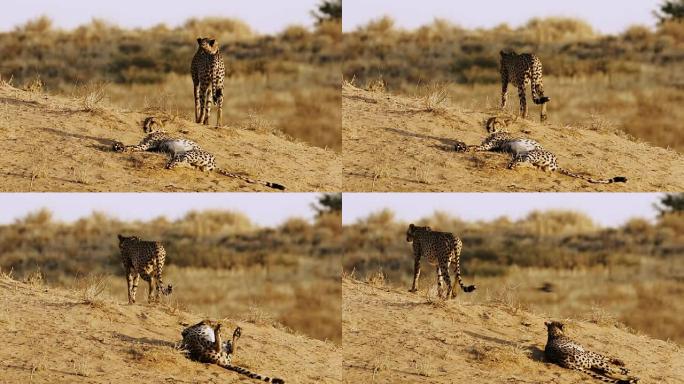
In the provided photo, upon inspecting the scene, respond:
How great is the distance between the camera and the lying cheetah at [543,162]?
20719 mm

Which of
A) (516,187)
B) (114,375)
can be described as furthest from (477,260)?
(114,375)

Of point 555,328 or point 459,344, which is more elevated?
point 555,328

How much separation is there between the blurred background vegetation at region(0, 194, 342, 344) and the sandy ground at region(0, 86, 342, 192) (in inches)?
221

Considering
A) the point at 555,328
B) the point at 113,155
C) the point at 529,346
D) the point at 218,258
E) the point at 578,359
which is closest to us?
the point at 578,359

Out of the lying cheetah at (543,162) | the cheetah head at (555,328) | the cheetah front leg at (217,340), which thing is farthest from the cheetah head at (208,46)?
the cheetah head at (555,328)

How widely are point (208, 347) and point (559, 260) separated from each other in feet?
57.3

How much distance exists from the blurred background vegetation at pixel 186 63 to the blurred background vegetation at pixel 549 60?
1500 mm

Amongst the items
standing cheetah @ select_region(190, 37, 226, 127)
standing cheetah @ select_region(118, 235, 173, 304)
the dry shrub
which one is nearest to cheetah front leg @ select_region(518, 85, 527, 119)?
standing cheetah @ select_region(190, 37, 226, 127)

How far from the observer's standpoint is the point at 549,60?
4056cm

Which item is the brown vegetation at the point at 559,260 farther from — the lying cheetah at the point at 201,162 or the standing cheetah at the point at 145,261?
the standing cheetah at the point at 145,261

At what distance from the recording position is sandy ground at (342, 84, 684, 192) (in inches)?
810

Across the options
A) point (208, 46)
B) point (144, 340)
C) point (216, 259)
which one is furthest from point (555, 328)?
point (216, 259)

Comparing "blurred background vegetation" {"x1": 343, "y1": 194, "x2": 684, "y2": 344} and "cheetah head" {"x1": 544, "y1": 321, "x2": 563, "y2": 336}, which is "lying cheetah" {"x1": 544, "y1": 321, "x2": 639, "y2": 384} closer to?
"cheetah head" {"x1": 544, "y1": 321, "x2": 563, "y2": 336}

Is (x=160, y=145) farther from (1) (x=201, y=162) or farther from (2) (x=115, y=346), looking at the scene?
(2) (x=115, y=346)
